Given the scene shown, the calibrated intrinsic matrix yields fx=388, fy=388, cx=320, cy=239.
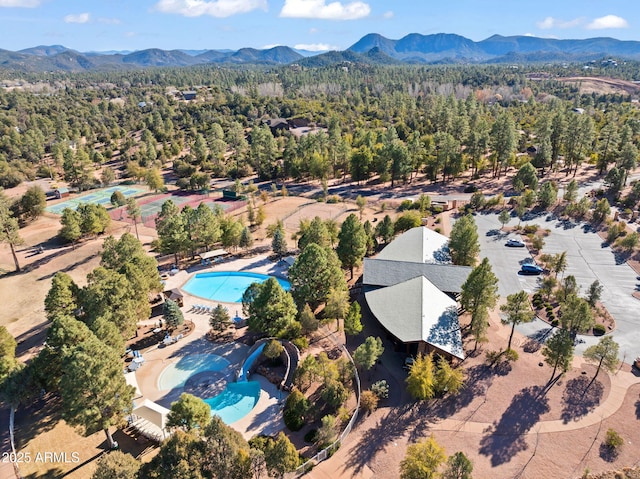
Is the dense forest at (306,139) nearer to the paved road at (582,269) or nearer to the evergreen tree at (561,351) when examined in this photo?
the paved road at (582,269)

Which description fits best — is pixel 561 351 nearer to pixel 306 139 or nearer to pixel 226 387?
pixel 226 387

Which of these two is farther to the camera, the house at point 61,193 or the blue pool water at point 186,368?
the house at point 61,193

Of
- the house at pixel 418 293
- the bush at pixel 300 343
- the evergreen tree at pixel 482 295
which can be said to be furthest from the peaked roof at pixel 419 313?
the bush at pixel 300 343

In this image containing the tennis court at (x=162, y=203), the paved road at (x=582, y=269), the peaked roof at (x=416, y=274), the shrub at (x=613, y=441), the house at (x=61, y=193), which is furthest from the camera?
the house at (x=61, y=193)

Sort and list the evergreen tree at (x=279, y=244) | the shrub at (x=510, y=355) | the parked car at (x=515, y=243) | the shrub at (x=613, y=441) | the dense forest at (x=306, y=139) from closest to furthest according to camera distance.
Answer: the shrub at (x=613, y=441), the shrub at (x=510, y=355), the evergreen tree at (x=279, y=244), the parked car at (x=515, y=243), the dense forest at (x=306, y=139)

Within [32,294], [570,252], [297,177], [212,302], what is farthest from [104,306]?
[297,177]

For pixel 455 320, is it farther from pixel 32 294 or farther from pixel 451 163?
pixel 451 163

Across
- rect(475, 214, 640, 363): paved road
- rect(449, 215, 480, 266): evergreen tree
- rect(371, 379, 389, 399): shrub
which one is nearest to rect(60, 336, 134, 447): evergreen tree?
rect(371, 379, 389, 399): shrub
